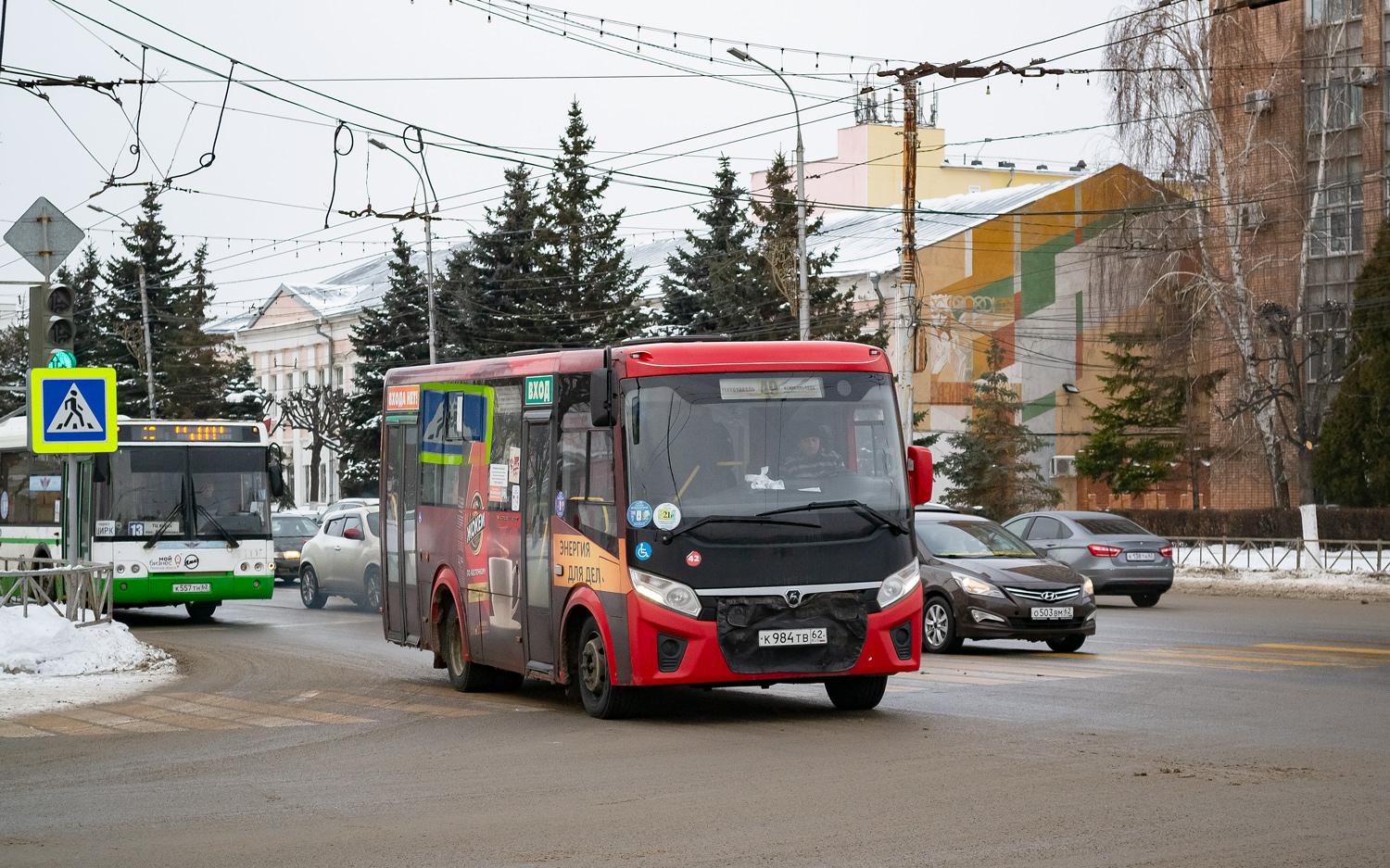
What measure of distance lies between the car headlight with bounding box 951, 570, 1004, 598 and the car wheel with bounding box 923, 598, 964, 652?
31 cm

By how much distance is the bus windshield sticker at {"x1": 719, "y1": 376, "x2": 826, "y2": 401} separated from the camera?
12117 millimetres

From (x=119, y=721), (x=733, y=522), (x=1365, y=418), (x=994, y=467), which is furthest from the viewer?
(x=994, y=467)

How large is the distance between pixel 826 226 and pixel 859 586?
5916 centimetres

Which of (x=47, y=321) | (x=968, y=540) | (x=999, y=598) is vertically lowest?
A: (x=999, y=598)

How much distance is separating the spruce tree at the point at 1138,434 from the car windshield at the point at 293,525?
25970mm

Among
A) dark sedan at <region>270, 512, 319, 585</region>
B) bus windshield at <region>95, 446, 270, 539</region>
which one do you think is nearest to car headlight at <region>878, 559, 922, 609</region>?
bus windshield at <region>95, 446, 270, 539</region>

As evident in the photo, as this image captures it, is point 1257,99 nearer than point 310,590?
No

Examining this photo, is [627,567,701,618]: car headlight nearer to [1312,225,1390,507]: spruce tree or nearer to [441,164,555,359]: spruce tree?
[1312,225,1390,507]: spruce tree

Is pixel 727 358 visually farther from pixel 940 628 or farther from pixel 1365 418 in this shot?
pixel 1365 418

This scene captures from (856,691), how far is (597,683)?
196 cm

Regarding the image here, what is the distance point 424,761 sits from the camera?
1028 cm

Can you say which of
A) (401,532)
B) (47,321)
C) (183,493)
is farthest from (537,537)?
(183,493)

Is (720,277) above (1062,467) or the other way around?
above

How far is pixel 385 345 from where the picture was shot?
6122 cm
